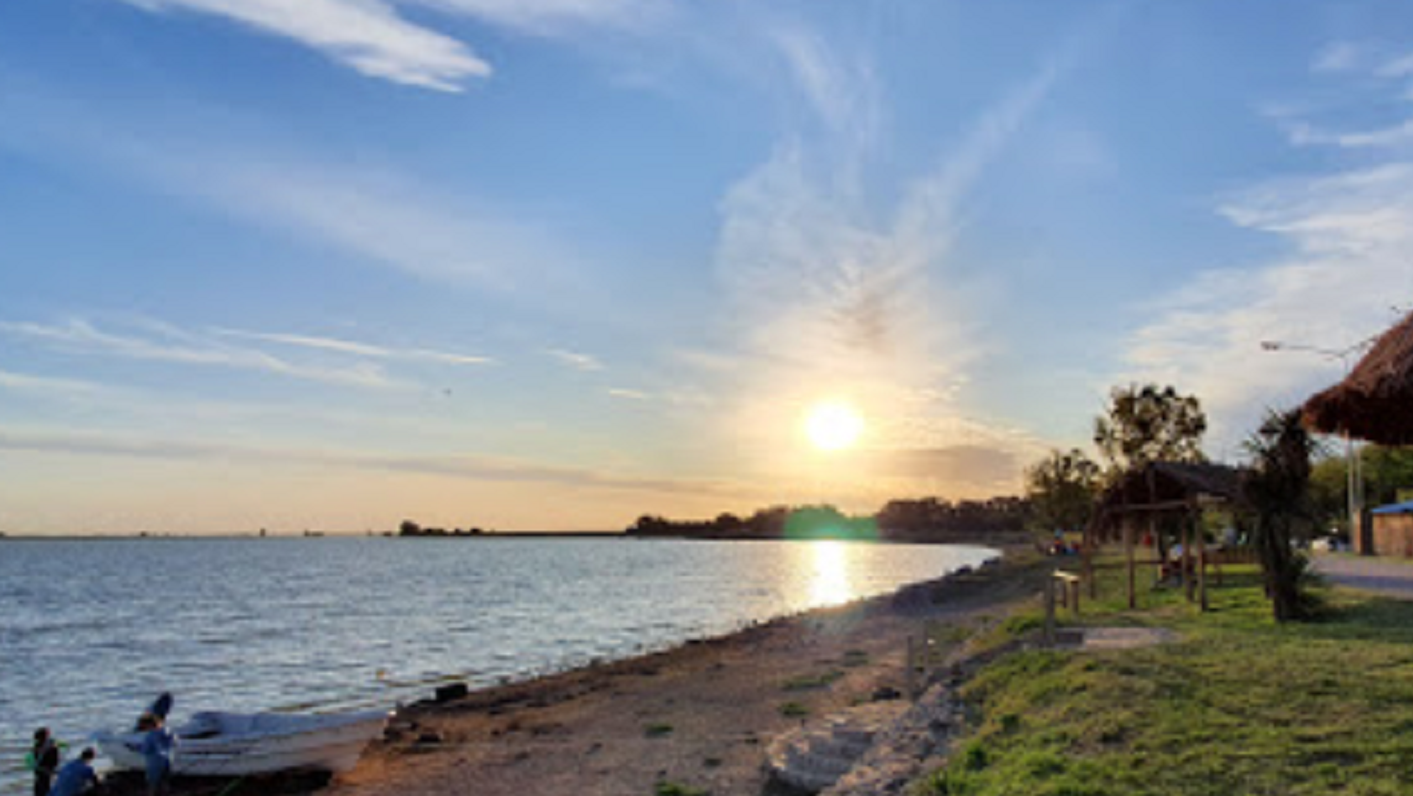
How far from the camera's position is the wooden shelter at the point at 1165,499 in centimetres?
2270

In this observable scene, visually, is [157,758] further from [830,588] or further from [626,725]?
[830,588]

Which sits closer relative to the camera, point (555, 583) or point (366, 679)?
point (366, 679)

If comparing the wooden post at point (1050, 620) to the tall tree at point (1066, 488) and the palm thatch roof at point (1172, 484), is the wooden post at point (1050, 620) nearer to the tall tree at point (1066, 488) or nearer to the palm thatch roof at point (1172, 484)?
the palm thatch roof at point (1172, 484)

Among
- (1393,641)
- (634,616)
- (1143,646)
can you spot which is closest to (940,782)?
(1143,646)

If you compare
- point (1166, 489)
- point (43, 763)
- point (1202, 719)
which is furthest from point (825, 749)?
point (1166, 489)

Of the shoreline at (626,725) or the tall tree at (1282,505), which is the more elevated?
the tall tree at (1282,505)

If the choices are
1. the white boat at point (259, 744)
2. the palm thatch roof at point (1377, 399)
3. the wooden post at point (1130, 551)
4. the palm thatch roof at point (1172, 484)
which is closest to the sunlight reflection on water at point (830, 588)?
the wooden post at point (1130, 551)

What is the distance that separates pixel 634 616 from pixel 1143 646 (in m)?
43.1

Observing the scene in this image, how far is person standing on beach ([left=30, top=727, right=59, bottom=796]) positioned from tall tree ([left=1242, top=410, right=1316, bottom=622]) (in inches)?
820

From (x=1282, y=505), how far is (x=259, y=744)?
63.3 feet

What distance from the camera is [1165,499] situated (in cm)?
2498

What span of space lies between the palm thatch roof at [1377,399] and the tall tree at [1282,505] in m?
5.99

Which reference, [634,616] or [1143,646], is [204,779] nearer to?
[1143,646]

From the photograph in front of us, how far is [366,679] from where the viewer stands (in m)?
33.2
